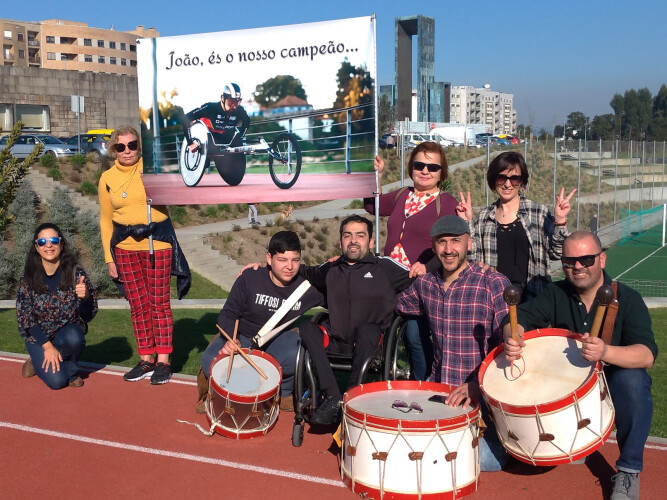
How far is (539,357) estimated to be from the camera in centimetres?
407

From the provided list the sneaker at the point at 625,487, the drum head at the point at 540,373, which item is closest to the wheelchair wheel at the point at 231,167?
the drum head at the point at 540,373

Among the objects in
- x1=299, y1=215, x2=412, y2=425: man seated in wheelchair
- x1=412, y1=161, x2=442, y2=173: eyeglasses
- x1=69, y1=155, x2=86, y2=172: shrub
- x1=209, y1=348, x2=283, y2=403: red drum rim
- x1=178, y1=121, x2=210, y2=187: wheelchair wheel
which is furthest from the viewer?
x1=69, y1=155, x2=86, y2=172: shrub

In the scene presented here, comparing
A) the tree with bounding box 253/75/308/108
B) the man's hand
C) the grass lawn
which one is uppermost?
the tree with bounding box 253/75/308/108

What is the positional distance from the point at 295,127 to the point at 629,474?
12.6 ft

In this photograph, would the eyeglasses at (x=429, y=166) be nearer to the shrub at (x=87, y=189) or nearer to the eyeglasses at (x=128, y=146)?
the eyeglasses at (x=128, y=146)

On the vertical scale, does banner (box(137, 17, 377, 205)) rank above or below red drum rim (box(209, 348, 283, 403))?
above

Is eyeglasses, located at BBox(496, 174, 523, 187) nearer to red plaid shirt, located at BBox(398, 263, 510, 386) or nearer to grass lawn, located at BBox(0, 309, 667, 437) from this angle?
red plaid shirt, located at BBox(398, 263, 510, 386)

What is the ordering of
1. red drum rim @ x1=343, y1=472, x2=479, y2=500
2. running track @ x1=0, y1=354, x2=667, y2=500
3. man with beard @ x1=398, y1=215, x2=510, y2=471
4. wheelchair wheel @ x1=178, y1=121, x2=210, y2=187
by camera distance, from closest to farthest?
red drum rim @ x1=343, y1=472, x2=479, y2=500
running track @ x1=0, y1=354, x2=667, y2=500
man with beard @ x1=398, y1=215, x2=510, y2=471
wheelchair wheel @ x1=178, y1=121, x2=210, y2=187

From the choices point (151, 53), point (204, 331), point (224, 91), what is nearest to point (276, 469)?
point (224, 91)

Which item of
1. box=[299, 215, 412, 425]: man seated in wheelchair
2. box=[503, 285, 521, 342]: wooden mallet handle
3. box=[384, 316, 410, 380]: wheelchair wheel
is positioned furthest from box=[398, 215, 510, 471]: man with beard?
box=[503, 285, 521, 342]: wooden mallet handle

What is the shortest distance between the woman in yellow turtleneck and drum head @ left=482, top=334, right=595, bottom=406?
3447mm

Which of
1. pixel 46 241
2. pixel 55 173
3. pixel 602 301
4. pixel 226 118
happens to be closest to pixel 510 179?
pixel 602 301

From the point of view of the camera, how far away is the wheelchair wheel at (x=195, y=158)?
267 inches

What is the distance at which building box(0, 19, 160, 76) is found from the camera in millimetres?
84250
